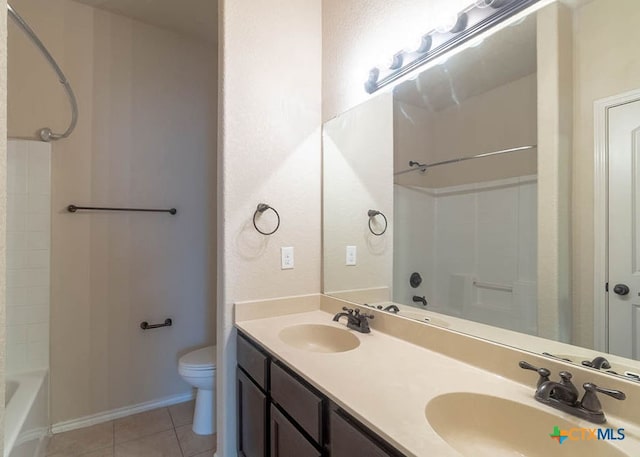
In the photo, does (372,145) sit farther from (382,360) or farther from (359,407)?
(359,407)

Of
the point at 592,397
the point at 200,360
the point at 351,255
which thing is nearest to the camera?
the point at 592,397

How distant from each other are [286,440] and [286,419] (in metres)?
0.07

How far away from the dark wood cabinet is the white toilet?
0.49m

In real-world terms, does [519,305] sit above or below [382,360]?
above

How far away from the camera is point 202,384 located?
6.43 ft

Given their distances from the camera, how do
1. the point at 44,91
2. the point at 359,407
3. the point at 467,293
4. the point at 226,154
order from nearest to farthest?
the point at 359,407
the point at 467,293
the point at 226,154
the point at 44,91

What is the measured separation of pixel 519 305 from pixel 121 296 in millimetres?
2354

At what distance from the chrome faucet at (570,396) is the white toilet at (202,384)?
176 cm

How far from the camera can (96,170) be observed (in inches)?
82.7

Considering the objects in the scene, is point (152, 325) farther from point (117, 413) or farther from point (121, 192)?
point (121, 192)

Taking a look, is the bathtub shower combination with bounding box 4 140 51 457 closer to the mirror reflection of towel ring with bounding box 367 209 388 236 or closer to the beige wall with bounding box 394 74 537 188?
the mirror reflection of towel ring with bounding box 367 209 388 236

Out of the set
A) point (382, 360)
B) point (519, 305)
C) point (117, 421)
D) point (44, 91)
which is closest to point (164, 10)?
point (44, 91)

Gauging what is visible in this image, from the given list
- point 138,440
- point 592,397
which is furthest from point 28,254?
point 592,397

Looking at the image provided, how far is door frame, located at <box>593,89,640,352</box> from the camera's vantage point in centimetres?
84
